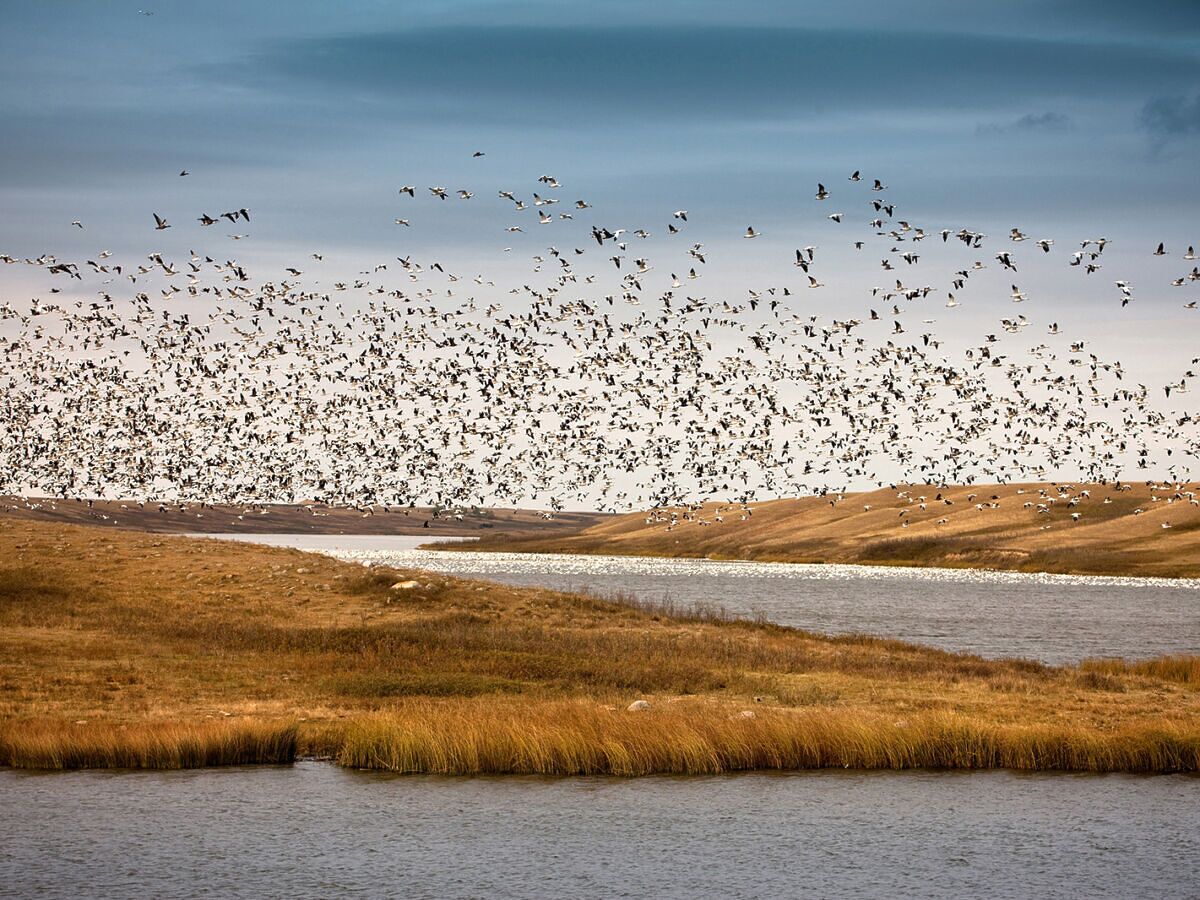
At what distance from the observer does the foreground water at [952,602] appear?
71.4m

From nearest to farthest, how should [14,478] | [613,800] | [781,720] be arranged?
[613,800]
[781,720]
[14,478]

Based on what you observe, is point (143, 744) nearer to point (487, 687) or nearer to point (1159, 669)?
point (487, 687)

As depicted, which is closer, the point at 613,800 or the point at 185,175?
the point at 613,800

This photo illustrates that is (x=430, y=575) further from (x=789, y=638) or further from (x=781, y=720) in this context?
(x=781, y=720)

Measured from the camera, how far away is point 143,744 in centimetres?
Answer: 3341

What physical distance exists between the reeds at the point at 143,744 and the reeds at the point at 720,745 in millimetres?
2043

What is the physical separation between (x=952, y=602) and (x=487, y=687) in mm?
69767

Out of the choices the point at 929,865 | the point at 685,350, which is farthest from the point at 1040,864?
the point at 685,350

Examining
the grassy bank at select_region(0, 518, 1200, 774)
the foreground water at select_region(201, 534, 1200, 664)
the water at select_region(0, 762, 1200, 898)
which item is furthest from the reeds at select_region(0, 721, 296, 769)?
the foreground water at select_region(201, 534, 1200, 664)

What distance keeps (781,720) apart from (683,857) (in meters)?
9.41

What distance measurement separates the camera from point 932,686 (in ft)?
152

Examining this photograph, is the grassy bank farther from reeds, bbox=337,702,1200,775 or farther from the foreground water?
the foreground water

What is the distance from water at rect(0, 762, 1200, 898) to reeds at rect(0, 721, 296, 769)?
691mm

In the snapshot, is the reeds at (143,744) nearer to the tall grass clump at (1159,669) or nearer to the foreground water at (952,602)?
the tall grass clump at (1159,669)
